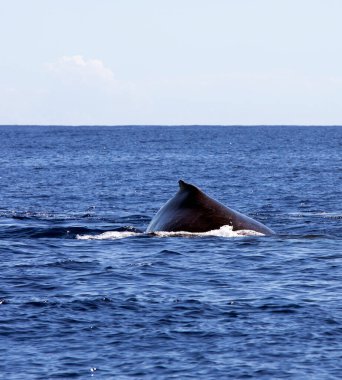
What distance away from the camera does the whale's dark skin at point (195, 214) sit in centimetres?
2798

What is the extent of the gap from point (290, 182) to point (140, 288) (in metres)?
41.9

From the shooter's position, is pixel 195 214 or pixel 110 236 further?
pixel 110 236

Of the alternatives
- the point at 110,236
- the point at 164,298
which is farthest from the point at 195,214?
the point at 164,298

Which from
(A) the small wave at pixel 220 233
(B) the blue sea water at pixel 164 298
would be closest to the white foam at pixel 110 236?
(B) the blue sea water at pixel 164 298

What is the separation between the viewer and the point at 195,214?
28.4m

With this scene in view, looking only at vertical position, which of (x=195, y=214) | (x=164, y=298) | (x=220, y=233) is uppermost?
(x=195, y=214)

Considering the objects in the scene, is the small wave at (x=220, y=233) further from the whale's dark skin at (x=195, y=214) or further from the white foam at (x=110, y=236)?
the white foam at (x=110, y=236)

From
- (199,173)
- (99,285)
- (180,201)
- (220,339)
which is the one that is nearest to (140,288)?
(99,285)

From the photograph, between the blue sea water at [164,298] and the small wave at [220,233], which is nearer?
the blue sea water at [164,298]

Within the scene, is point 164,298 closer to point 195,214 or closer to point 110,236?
point 195,214

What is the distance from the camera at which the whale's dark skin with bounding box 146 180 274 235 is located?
27984 mm

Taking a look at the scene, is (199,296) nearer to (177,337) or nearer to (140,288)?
(140,288)

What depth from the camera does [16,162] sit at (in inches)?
3580

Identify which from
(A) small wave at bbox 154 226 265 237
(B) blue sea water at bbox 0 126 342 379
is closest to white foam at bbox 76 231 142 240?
(B) blue sea water at bbox 0 126 342 379
